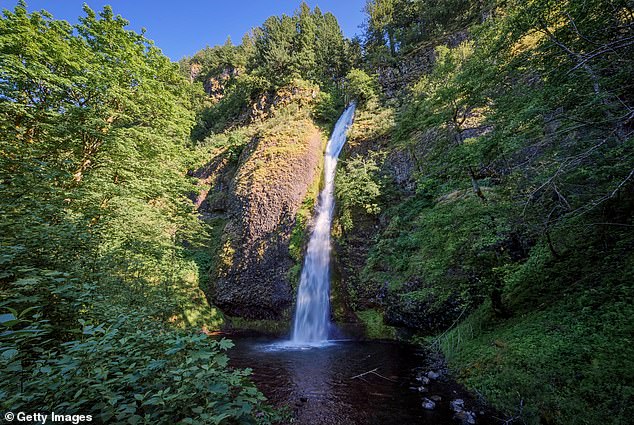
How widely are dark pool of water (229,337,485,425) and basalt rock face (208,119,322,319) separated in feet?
13.0

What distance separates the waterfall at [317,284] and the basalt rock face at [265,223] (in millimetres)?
910

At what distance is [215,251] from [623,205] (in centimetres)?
1697

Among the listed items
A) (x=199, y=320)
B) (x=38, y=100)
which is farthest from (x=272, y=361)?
(x=38, y=100)

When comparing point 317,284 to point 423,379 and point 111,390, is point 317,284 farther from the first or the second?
point 111,390

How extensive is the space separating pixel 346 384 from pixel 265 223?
400 inches

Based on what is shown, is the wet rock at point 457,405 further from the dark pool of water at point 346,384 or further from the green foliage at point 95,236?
the green foliage at point 95,236

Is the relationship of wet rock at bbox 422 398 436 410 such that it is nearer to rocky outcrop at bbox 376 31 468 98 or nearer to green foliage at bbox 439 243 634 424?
green foliage at bbox 439 243 634 424

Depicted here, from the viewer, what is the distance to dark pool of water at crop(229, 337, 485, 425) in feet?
15.7

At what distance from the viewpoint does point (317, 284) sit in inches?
483

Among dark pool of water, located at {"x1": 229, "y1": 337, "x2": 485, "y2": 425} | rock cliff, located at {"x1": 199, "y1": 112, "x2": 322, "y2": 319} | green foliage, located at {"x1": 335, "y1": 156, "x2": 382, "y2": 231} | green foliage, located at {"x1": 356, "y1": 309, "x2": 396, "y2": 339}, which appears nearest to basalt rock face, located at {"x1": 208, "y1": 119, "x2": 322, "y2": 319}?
rock cliff, located at {"x1": 199, "y1": 112, "x2": 322, "y2": 319}

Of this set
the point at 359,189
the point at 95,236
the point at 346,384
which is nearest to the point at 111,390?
the point at 95,236

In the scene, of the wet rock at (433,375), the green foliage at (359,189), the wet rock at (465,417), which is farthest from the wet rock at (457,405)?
the green foliage at (359,189)

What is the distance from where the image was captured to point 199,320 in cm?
1309

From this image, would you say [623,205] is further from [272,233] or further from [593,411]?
[272,233]
